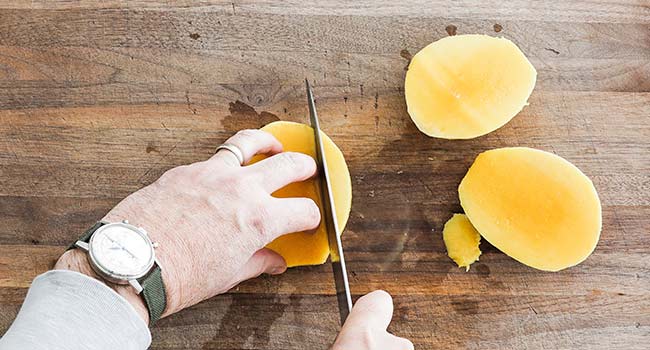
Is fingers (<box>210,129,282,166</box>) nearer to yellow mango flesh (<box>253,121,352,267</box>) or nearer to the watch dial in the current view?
yellow mango flesh (<box>253,121,352,267</box>)

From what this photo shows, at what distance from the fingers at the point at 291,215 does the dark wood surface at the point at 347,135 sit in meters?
0.17

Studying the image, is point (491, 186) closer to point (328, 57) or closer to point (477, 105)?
point (477, 105)

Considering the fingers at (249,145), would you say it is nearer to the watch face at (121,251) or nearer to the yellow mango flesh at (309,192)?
the yellow mango flesh at (309,192)

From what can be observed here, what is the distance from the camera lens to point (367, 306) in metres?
1.32

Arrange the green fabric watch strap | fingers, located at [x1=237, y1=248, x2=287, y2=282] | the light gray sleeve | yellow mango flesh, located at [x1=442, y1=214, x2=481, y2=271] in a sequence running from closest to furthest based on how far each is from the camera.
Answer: the light gray sleeve < the green fabric watch strap < fingers, located at [x1=237, y1=248, x2=287, y2=282] < yellow mango flesh, located at [x1=442, y1=214, x2=481, y2=271]

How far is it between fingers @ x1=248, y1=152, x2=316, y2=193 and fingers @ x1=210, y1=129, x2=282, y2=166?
5 centimetres

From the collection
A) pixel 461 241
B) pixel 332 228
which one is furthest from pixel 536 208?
pixel 332 228

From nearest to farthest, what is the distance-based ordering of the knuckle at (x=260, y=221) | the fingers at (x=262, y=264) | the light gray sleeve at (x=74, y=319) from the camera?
the light gray sleeve at (x=74, y=319) → the knuckle at (x=260, y=221) → the fingers at (x=262, y=264)

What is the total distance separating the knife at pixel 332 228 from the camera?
1.41m

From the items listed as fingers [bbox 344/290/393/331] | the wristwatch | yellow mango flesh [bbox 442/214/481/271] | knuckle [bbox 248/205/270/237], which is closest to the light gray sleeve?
the wristwatch

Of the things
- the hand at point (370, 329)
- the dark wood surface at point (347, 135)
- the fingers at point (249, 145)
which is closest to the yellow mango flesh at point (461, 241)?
the dark wood surface at point (347, 135)

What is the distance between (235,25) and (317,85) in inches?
9.8

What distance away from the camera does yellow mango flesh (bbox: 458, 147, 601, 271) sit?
5.06 feet

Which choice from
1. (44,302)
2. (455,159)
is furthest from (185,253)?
(455,159)
